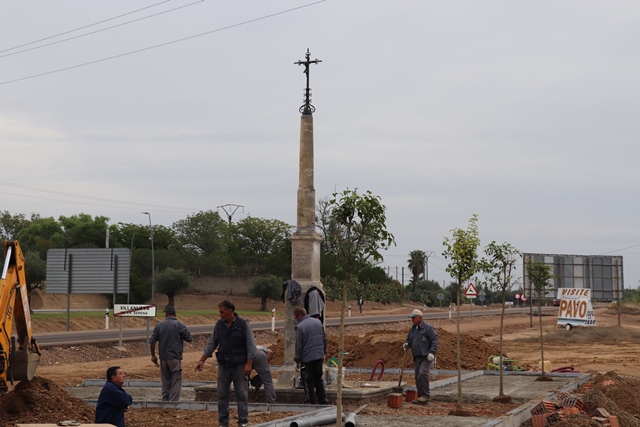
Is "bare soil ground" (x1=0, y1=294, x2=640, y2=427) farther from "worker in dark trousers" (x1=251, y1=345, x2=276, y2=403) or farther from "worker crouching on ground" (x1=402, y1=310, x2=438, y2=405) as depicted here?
"worker in dark trousers" (x1=251, y1=345, x2=276, y2=403)

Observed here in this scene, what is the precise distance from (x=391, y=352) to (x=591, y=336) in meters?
22.4

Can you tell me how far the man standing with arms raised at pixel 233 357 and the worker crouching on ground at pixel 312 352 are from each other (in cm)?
213

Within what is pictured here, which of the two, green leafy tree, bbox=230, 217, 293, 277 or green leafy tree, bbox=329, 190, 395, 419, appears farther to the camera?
green leafy tree, bbox=230, 217, 293, 277

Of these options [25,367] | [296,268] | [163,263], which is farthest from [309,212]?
[163,263]

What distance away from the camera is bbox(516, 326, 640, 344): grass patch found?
142 ft

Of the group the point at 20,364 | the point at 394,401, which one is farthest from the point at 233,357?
the point at 394,401

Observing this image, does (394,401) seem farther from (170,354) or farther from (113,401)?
(113,401)

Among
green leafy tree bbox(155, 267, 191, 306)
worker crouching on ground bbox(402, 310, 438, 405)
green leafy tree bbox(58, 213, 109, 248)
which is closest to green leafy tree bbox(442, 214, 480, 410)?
worker crouching on ground bbox(402, 310, 438, 405)

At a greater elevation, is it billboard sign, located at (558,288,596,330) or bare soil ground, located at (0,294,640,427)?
billboard sign, located at (558,288,596,330)

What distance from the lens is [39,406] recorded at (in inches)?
491

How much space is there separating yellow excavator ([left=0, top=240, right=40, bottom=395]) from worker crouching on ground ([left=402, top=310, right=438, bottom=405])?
22.8 feet

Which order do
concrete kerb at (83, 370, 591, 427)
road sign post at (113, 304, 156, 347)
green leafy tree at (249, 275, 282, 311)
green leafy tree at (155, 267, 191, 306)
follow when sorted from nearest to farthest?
concrete kerb at (83, 370, 591, 427) < road sign post at (113, 304, 156, 347) < green leafy tree at (155, 267, 191, 306) < green leafy tree at (249, 275, 282, 311)

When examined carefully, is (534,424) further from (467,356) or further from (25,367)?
(467,356)

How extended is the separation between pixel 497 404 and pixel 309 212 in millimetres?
4945
